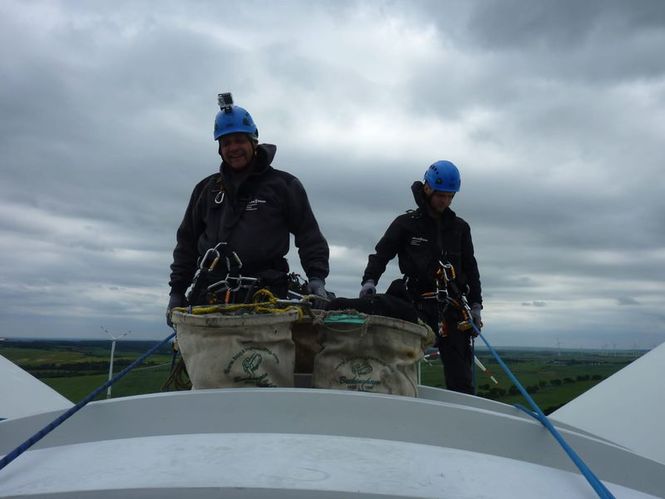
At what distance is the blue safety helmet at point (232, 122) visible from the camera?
463 cm

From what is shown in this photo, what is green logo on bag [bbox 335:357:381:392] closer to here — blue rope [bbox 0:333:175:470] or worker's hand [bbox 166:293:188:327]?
blue rope [bbox 0:333:175:470]

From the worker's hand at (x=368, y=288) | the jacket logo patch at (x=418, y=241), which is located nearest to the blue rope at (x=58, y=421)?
the worker's hand at (x=368, y=288)

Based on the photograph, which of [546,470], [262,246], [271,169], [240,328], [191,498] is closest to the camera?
[191,498]

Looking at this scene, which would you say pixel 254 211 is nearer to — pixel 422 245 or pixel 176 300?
pixel 176 300

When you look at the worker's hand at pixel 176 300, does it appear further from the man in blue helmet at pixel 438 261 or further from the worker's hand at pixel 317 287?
the man in blue helmet at pixel 438 261

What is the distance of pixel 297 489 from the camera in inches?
66.7

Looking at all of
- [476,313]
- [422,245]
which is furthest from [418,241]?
[476,313]

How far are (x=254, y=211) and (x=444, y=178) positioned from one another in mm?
2610

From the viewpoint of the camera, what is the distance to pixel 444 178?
637 centimetres

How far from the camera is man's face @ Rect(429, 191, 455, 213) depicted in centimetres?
646

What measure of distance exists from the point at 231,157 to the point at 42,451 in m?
2.97

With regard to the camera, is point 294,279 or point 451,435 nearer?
point 451,435

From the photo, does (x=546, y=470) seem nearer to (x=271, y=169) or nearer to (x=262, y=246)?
(x=262, y=246)

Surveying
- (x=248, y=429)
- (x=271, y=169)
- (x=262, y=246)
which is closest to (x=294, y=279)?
(x=262, y=246)
